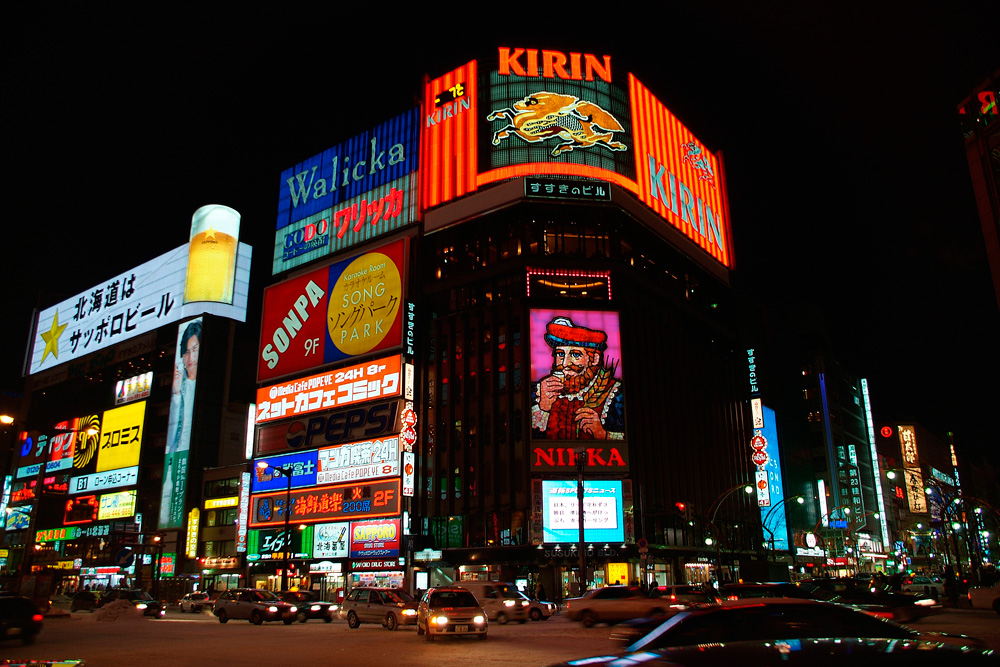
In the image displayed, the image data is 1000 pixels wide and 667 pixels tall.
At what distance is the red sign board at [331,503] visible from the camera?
60.2m

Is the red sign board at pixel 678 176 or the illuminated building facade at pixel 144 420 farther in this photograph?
the illuminated building facade at pixel 144 420

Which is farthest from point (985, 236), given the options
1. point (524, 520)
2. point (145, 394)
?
point (145, 394)

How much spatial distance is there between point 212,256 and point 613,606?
7162cm

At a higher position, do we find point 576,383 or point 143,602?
point 576,383

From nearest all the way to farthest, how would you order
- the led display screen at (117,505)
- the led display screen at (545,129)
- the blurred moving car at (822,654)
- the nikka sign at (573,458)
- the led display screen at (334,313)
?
the blurred moving car at (822,654) < the nikka sign at (573,458) < the led display screen at (334,313) < the led display screen at (545,129) < the led display screen at (117,505)

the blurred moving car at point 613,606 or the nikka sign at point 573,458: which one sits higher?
the nikka sign at point 573,458

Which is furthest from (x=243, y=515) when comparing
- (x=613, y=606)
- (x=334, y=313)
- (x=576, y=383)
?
(x=613, y=606)

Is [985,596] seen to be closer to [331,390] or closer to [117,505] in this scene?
[331,390]

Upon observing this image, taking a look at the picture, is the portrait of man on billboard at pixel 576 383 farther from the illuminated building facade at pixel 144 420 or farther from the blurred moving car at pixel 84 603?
the illuminated building facade at pixel 144 420

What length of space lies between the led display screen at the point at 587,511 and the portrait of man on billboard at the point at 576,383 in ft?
11.8

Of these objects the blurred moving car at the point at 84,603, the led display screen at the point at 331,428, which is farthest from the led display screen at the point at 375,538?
the blurred moving car at the point at 84,603

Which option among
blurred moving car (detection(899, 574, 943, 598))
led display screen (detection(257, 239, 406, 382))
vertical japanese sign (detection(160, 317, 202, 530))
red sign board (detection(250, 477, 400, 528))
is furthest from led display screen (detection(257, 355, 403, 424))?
blurred moving car (detection(899, 574, 943, 598))

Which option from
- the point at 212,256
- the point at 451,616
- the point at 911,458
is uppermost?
the point at 212,256

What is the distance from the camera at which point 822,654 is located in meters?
3.33
